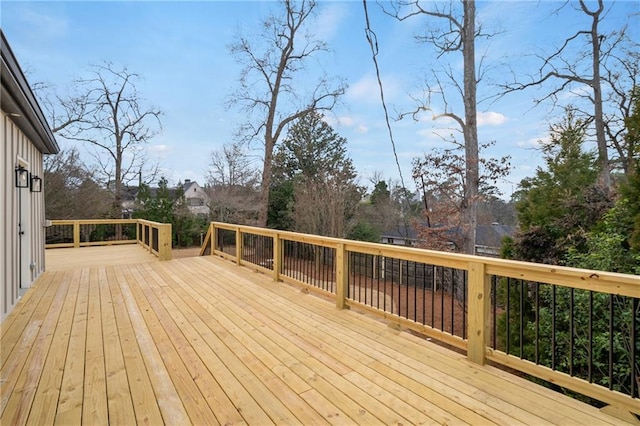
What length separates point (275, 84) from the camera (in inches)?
478

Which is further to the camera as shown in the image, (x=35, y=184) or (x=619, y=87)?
(x=619, y=87)

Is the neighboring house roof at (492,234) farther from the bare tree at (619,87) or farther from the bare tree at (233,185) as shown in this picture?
the bare tree at (233,185)

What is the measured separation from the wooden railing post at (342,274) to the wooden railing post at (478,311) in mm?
1492

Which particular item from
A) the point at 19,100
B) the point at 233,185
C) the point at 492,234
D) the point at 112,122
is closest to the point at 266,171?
the point at 233,185

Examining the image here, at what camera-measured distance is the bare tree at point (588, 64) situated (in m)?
8.78

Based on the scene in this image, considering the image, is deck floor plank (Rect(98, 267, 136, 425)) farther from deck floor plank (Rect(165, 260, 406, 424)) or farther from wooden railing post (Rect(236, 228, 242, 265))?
wooden railing post (Rect(236, 228, 242, 265))

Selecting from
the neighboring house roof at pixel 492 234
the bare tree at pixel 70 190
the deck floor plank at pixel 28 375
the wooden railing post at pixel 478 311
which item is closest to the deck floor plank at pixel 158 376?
the deck floor plank at pixel 28 375

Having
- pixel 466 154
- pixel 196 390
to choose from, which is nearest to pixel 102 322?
pixel 196 390

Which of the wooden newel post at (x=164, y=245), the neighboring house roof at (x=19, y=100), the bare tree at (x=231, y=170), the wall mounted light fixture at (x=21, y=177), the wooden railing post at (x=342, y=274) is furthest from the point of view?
the bare tree at (x=231, y=170)

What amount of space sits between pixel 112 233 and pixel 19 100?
42.6ft

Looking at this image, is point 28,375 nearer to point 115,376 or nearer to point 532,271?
point 115,376

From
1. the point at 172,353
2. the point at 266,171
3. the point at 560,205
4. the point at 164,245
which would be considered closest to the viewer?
the point at 172,353

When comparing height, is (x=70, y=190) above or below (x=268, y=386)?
above

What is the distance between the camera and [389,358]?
8.03ft
